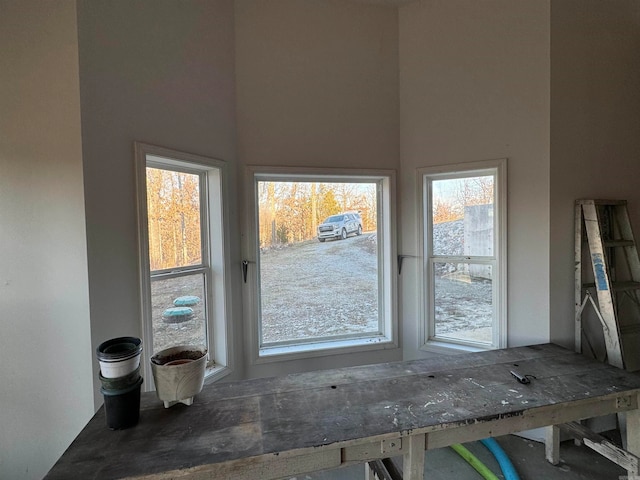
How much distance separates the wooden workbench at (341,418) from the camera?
1207 millimetres

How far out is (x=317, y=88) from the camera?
2.62 m

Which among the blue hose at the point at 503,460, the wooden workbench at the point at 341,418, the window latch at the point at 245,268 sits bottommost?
the blue hose at the point at 503,460

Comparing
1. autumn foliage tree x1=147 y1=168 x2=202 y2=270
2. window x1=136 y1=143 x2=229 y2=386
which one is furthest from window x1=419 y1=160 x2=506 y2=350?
autumn foliage tree x1=147 y1=168 x2=202 y2=270

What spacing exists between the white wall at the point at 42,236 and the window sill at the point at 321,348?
1260mm

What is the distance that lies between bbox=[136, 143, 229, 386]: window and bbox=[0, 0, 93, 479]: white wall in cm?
32

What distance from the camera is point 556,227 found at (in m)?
2.26

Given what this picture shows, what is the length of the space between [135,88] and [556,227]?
2.85 meters

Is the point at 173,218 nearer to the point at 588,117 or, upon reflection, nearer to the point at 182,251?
the point at 182,251

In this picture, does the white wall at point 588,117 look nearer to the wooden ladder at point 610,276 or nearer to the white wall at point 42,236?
the wooden ladder at point 610,276

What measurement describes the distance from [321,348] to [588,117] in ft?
8.75

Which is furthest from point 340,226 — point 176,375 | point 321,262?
point 176,375

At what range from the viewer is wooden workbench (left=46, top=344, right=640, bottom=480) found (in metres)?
1.21

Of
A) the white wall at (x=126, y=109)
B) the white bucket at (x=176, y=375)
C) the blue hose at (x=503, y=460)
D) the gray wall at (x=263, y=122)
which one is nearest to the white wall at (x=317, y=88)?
the gray wall at (x=263, y=122)

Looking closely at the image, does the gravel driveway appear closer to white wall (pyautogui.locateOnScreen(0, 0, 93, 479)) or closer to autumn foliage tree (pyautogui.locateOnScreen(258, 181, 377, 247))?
autumn foliage tree (pyautogui.locateOnScreen(258, 181, 377, 247))
